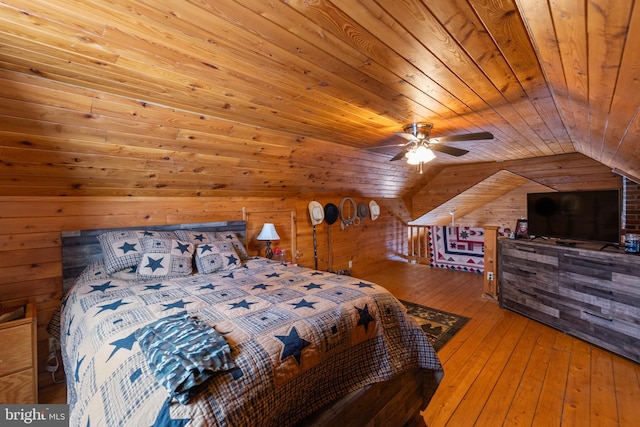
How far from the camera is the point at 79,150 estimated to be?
84.8 inches

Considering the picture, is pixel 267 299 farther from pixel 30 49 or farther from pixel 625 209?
pixel 625 209

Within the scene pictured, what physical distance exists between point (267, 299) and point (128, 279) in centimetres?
131

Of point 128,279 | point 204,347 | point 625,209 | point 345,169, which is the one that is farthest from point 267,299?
point 625,209

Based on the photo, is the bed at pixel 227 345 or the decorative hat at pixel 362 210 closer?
the bed at pixel 227 345

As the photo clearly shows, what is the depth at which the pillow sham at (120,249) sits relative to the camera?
7.59 ft

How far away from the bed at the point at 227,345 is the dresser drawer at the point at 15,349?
0.62 ft

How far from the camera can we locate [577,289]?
2783 mm

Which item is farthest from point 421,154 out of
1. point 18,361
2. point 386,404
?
point 18,361

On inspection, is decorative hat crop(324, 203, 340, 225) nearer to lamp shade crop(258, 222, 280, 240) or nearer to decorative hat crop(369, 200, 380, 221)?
decorative hat crop(369, 200, 380, 221)

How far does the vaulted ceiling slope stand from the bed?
1.10 m

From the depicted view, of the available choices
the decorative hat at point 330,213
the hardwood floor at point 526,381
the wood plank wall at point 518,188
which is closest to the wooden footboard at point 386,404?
the hardwood floor at point 526,381

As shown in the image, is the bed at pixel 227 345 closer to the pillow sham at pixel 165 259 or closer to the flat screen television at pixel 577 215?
the pillow sham at pixel 165 259

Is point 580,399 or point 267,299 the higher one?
point 267,299

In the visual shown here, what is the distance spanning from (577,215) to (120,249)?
450 cm
